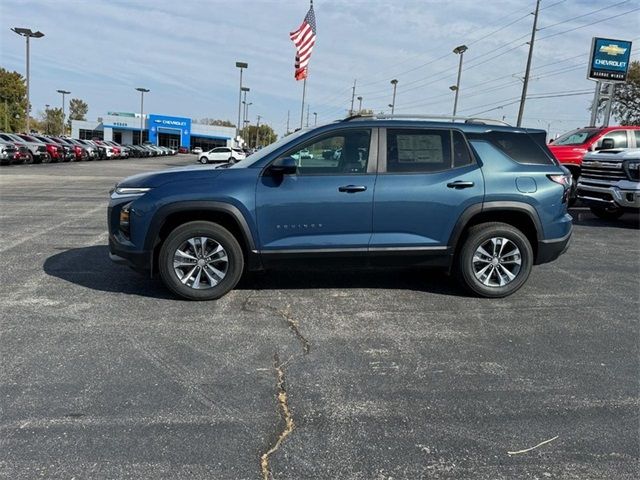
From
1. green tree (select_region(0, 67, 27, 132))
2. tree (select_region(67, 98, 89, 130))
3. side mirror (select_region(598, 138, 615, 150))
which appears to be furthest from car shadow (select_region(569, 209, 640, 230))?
tree (select_region(67, 98, 89, 130))

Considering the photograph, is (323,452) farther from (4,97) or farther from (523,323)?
(4,97)

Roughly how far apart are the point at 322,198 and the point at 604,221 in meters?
8.98

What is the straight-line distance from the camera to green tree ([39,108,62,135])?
406 feet

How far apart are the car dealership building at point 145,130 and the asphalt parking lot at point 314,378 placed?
276 ft

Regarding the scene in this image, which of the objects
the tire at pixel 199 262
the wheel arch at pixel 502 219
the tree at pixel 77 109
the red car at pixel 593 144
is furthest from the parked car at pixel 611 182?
the tree at pixel 77 109

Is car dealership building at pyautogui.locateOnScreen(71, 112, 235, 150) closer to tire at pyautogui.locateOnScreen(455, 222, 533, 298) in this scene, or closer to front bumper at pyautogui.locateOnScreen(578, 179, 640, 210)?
front bumper at pyautogui.locateOnScreen(578, 179, 640, 210)

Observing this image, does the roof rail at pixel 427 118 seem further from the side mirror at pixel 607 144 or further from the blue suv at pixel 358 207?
the side mirror at pixel 607 144

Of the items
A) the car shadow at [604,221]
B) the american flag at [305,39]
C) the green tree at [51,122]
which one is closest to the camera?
the car shadow at [604,221]

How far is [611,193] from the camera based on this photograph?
409 inches

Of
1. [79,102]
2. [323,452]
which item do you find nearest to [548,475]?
[323,452]

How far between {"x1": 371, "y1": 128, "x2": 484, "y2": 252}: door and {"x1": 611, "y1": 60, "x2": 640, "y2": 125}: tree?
5584 cm

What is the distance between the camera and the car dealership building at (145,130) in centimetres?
8494

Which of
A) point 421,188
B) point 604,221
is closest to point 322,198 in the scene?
point 421,188

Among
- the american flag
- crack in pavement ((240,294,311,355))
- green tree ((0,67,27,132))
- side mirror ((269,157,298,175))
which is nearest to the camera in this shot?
crack in pavement ((240,294,311,355))
